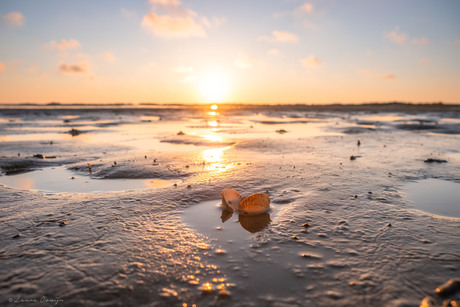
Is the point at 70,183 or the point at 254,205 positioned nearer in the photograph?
the point at 254,205

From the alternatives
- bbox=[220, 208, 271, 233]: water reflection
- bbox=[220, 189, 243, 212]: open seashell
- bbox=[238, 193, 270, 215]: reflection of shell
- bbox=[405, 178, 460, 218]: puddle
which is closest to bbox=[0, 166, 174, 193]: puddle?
bbox=[220, 189, 243, 212]: open seashell

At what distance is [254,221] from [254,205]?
0.34 metres

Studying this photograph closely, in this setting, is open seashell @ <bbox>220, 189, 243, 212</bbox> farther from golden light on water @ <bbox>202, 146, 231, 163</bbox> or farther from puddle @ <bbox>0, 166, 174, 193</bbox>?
golden light on water @ <bbox>202, 146, 231, 163</bbox>

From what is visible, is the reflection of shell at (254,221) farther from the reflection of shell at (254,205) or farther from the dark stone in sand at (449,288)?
the dark stone in sand at (449,288)

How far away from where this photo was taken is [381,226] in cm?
412

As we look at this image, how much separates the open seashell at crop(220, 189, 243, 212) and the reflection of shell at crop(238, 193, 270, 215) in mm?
176

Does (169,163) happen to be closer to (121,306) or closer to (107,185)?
(107,185)

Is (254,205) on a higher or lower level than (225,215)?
higher

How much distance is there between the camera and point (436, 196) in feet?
18.8

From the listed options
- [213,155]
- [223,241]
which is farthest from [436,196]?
[213,155]

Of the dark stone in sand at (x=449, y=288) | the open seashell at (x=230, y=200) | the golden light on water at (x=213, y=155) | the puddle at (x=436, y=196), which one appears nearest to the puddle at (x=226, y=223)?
the open seashell at (x=230, y=200)

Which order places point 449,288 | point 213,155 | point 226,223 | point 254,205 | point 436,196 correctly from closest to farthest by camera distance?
point 449,288 < point 226,223 < point 254,205 < point 436,196 < point 213,155

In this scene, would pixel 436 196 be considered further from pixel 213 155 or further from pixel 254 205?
pixel 213 155

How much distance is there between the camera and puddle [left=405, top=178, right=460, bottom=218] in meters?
4.91
